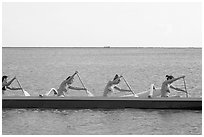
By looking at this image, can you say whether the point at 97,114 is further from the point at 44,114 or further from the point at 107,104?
the point at 44,114

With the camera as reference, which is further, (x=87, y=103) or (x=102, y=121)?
(x=87, y=103)

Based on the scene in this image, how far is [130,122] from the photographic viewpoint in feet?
45.4

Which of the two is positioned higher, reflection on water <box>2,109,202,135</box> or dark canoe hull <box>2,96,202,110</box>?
dark canoe hull <box>2,96,202,110</box>

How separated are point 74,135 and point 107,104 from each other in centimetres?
284

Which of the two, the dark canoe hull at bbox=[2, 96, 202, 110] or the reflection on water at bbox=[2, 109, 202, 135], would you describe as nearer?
the reflection on water at bbox=[2, 109, 202, 135]

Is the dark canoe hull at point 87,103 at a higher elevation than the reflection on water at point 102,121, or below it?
higher

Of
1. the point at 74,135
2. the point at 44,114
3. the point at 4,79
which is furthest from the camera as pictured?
the point at 4,79

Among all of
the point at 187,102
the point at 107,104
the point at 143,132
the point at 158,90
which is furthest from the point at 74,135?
the point at 158,90

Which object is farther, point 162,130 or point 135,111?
point 135,111

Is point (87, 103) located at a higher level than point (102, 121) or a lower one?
higher

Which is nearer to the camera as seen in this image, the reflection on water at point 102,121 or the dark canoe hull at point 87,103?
the reflection on water at point 102,121

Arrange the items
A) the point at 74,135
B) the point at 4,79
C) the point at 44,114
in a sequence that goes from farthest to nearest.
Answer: the point at 4,79 < the point at 44,114 < the point at 74,135

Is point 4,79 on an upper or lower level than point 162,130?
upper

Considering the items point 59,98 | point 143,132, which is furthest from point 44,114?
point 143,132
